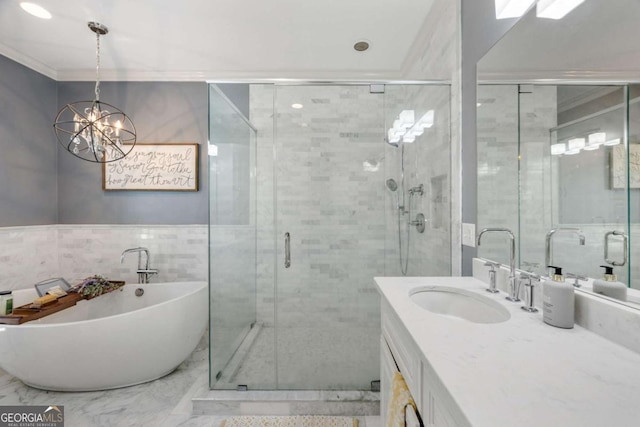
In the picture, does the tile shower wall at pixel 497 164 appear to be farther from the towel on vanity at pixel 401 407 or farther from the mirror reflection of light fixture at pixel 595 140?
the towel on vanity at pixel 401 407

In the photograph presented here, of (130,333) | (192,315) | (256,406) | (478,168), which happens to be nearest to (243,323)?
(192,315)

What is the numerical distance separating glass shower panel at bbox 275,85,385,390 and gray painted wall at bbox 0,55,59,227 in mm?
2467

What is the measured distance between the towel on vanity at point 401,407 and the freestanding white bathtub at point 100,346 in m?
1.68

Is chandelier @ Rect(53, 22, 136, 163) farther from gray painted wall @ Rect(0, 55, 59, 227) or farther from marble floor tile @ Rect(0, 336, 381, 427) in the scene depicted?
marble floor tile @ Rect(0, 336, 381, 427)

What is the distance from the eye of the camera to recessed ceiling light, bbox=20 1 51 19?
5.87 feet

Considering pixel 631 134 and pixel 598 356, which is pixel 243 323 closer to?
pixel 598 356

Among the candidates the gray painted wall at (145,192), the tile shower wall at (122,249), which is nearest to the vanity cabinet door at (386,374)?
the tile shower wall at (122,249)

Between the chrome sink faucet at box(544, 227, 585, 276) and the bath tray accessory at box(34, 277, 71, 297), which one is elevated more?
the chrome sink faucet at box(544, 227, 585, 276)

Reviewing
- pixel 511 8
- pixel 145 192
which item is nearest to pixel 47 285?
pixel 145 192

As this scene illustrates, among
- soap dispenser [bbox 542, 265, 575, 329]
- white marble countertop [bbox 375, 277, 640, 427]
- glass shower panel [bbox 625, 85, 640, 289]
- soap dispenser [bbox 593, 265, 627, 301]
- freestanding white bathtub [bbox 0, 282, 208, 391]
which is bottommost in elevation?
freestanding white bathtub [bbox 0, 282, 208, 391]

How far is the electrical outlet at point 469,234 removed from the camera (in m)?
1.39

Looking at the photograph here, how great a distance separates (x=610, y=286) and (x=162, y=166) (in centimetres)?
320

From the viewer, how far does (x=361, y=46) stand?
220cm

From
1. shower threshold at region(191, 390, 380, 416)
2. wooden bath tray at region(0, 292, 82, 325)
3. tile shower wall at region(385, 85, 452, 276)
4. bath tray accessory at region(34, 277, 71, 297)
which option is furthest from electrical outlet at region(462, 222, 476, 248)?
bath tray accessory at region(34, 277, 71, 297)
